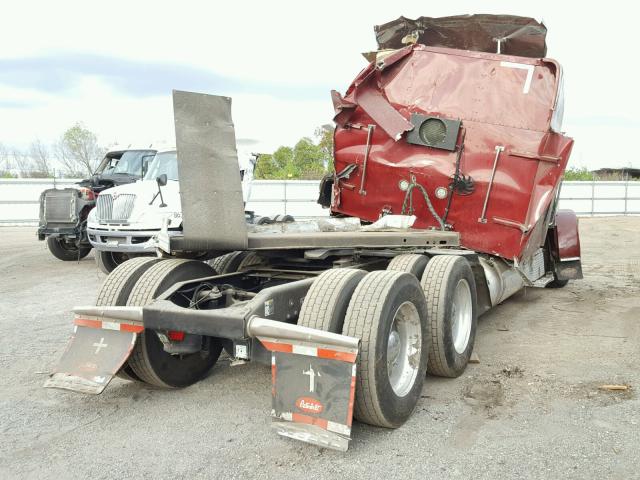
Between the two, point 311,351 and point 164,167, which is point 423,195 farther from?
point 164,167

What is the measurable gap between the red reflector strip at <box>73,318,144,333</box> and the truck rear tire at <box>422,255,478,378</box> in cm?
226

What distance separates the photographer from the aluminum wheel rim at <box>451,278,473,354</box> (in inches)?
209

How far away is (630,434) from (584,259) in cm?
1042

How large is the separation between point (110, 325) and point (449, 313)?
2.63 meters

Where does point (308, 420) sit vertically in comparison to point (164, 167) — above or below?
Result: below

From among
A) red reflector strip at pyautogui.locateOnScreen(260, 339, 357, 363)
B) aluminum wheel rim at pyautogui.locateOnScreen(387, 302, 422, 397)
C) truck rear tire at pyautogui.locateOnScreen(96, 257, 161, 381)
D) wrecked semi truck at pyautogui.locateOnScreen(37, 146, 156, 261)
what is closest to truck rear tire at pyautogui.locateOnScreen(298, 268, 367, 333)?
red reflector strip at pyautogui.locateOnScreen(260, 339, 357, 363)

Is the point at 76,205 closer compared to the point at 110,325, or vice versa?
the point at 110,325

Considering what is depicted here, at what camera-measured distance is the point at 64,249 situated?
13094 mm

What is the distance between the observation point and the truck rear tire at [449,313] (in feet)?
15.8

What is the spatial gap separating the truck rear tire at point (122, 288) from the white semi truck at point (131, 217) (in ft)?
15.9

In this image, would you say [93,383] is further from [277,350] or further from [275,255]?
[275,255]

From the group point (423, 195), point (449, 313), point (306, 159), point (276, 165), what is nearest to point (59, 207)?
point (423, 195)

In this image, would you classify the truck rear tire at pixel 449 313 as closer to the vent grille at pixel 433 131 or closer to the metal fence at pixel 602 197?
the vent grille at pixel 433 131

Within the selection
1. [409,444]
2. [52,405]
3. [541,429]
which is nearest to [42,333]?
[52,405]
